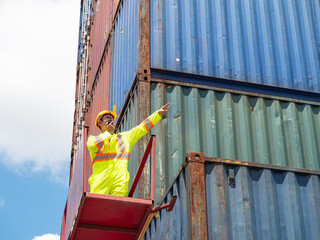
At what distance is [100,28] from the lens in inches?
714

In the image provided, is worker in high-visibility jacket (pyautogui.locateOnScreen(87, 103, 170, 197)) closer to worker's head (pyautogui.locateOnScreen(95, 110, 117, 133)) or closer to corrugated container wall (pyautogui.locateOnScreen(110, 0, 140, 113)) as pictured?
worker's head (pyautogui.locateOnScreen(95, 110, 117, 133))

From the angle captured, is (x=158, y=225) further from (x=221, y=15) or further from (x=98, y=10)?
(x=98, y=10)

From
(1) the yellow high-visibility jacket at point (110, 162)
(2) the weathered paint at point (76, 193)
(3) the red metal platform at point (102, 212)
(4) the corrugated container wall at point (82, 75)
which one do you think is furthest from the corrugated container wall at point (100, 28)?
(3) the red metal platform at point (102, 212)

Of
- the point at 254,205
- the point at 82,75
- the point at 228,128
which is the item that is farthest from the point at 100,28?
the point at 254,205

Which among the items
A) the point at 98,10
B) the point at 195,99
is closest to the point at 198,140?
the point at 195,99

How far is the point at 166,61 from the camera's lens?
1067 centimetres

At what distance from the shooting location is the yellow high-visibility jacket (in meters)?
7.00

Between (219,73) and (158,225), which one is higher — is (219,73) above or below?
above

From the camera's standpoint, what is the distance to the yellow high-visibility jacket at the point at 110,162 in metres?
7.00

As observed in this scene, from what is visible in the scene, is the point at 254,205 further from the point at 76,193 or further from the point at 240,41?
the point at 240,41

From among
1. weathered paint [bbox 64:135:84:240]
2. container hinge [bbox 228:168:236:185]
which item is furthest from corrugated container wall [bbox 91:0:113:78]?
container hinge [bbox 228:168:236:185]

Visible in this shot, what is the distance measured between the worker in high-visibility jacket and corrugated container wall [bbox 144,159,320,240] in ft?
2.66

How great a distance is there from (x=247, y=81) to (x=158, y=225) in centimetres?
452

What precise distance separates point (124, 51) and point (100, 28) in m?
6.17
